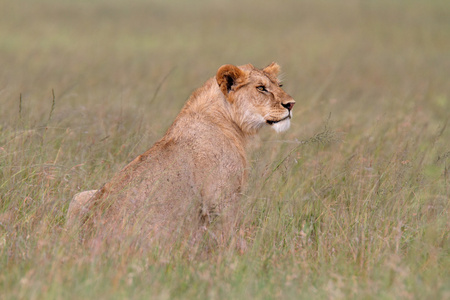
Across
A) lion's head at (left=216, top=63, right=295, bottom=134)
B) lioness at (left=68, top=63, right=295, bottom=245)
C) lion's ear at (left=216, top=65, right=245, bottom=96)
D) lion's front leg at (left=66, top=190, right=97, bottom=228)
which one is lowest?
lion's front leg at (left=66, top=190, right=97, bottom=228)

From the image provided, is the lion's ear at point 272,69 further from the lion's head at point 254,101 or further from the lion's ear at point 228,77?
the lion's ear at point 228,77

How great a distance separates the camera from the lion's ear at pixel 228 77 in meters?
5.59

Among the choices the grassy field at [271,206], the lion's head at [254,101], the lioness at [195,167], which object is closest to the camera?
the grassy field at [271,206]

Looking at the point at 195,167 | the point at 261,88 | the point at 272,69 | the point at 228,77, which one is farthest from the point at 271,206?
the point at 272,69

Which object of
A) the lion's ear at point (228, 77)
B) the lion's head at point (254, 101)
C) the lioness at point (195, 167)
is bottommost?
the lioness at point (195, 167)

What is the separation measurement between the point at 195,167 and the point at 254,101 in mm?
982

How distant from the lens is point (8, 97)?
8.55 metres

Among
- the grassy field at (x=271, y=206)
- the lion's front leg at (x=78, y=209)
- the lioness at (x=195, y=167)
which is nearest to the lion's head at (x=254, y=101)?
the lioness at (x=195, y=167)

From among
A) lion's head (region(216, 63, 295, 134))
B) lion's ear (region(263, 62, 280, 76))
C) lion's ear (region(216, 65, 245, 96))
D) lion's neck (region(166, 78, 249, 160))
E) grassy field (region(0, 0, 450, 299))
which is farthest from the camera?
lion's ear (region(263, 62, 280, 76))

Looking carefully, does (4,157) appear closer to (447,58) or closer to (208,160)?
(208,160)

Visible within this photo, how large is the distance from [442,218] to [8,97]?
5.79 m

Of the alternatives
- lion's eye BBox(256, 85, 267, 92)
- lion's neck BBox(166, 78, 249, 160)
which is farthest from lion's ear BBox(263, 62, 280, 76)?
lion's neck BBox(166, 78, 249, 160)

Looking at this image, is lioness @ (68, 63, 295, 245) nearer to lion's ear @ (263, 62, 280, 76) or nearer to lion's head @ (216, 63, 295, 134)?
lion's head @ (216, 63, 295, 134)

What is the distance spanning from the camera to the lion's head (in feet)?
18.7
